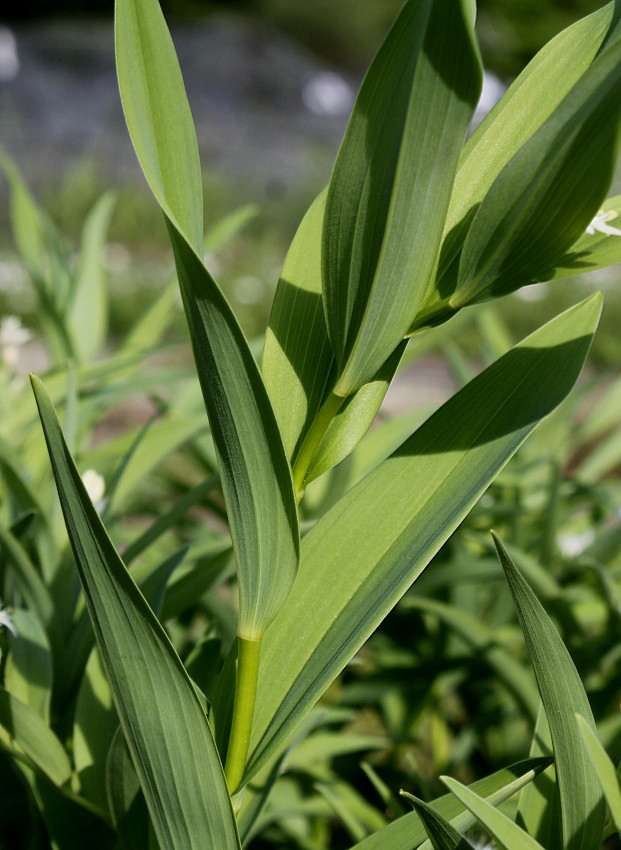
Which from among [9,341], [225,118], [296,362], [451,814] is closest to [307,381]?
[296,362]

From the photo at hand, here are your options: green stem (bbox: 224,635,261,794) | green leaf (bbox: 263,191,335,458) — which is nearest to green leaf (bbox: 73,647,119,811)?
green stem (bbox: 224,635,261,794)

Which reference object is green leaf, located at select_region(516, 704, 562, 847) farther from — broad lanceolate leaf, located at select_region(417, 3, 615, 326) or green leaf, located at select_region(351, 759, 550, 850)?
broad lanceolate leaf, located at select_region(417, 3, 615, 326)

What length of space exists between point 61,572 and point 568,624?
0.62 meters

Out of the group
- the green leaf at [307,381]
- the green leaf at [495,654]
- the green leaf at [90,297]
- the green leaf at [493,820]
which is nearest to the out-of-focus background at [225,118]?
the green leaf at [90,297]

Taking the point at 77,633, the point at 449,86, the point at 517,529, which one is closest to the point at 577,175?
the point at 449,86

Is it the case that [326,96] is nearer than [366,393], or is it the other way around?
[366,393]

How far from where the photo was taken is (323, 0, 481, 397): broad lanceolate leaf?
30 centimetres

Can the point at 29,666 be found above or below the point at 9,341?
below

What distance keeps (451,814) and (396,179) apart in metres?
0.33

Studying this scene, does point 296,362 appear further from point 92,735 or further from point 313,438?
point 92,735

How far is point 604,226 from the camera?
351mm

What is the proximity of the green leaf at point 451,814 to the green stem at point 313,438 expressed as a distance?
0.18 metres

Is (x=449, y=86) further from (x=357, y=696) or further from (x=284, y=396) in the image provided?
(x=357, y=696)

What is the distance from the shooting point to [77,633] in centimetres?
60
